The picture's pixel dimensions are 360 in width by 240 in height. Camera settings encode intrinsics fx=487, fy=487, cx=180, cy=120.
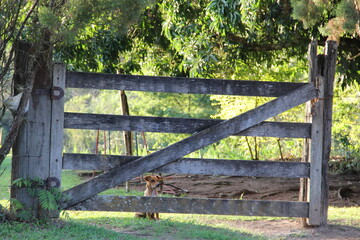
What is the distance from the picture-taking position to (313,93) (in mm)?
6559

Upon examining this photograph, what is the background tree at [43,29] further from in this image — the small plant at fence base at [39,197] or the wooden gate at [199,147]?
the small plant at fence base at [39,197]

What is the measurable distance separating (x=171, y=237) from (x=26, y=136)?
7.42ft

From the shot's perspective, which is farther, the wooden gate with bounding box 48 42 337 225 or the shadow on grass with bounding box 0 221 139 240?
the wooden gate with bounding box 48 42 337 225

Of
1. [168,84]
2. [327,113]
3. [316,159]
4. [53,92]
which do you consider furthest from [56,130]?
[327,113]

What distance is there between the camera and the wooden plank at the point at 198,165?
628cm

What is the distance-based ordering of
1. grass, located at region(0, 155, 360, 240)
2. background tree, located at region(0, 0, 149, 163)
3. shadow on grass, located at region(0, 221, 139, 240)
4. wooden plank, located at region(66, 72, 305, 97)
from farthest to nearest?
1. wooden plank, located at region(66, 72, 305, 97)
2. background tree, located at region(0, 0, 149, 163)
3. grass, located at region(0, 155, 360, 240)
4. shadow on grass, located at region(0, 221, 139, 240)

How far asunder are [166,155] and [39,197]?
1675 mm

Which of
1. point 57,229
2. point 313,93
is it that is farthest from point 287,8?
point 57,229

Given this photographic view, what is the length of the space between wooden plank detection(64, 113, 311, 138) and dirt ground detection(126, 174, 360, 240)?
1371mm

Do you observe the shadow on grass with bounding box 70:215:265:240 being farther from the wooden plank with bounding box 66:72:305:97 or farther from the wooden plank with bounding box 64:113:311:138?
the wooden plank with bounding box 66:72:305:97

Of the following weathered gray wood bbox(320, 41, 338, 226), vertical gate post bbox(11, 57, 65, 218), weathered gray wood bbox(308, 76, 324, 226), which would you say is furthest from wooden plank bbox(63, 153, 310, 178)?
weathered gray wood bbox(320, 41, 338, 226)

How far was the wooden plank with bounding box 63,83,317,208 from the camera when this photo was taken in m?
6.29

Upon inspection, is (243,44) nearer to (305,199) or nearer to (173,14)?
(173,14)

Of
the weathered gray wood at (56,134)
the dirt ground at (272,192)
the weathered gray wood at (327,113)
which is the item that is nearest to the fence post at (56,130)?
the weathered gray wood at (56,134)
